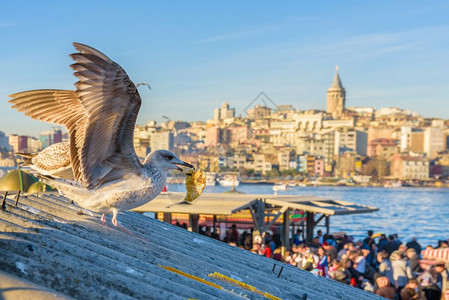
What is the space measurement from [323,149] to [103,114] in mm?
142452

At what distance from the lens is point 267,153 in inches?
5187

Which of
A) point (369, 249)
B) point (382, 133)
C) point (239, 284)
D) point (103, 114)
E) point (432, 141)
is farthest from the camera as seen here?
point (382, 133)

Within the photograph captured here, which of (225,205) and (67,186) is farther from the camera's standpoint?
(225,205)

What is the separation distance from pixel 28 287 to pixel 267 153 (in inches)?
5124

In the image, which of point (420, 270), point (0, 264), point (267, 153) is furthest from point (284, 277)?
point (267, 153)

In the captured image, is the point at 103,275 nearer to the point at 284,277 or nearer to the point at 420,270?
the point at 284,277

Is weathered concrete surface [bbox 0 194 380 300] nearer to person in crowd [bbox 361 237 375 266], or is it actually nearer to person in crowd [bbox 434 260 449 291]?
person in crowd [bbox 434 260 449 291]

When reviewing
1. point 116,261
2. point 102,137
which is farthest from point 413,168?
point 116,261

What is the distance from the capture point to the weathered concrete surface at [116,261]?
222 centimetres

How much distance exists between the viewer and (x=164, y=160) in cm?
390

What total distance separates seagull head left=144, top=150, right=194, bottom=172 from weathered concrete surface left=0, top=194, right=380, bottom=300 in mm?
493

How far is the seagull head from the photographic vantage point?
3861mm

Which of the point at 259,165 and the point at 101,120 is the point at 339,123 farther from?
the point at 101,120

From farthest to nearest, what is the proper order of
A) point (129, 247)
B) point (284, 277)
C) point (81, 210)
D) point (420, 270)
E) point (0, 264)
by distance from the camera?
point (420, 270)
point (284, 277)
point (81, 210)
point (129, 247)
point (0, 264)
